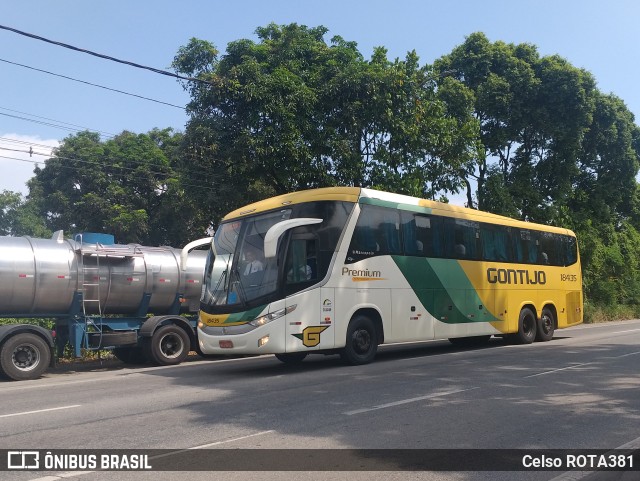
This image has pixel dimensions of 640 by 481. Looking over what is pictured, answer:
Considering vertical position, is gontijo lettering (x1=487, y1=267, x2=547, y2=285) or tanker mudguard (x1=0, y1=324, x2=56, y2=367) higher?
gontijo lettering (x1=487, y1=267, x2=547, y2=285)

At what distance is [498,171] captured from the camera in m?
29.8

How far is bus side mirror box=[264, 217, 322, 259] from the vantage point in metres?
10.9

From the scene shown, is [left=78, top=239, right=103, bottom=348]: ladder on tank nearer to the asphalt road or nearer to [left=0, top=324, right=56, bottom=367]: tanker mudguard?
[left=0, top=324, right=56, bottom=367]: tanker mudguard

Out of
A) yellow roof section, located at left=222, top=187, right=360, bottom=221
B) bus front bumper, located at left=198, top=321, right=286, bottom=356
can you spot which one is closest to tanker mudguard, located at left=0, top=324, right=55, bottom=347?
bus front bumper, located at left=198, top=321, right=286, bottom=356

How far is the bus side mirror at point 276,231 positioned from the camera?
1094 cm

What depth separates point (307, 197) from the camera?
503 inches

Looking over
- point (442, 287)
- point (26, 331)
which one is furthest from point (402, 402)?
point (26, 331)

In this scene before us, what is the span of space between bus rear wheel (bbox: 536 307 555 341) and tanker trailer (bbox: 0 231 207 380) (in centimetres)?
1051

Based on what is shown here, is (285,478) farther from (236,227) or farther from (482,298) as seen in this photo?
(482,298)

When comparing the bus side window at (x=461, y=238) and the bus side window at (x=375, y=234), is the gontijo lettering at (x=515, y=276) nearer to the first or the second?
the bus side window at (x=461, y=238)

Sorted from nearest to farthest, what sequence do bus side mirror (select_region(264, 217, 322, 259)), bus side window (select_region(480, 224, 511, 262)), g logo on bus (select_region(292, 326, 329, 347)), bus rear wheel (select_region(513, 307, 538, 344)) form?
bus side mirror (select_region(264, 217, 322, 259))
g logo on bus (select_region(292, 326, 329, 347))
bus side window (select_region(480, 224, 511, 262))
bus rear wheel (select_region(513, 307, 538, 344))

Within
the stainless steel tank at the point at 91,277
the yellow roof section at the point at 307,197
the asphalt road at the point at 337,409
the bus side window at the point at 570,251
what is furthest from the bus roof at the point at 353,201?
the bus side window at the point at 570,251

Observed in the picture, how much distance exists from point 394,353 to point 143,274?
6.79 metres

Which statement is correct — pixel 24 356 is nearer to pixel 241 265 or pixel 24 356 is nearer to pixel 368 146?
pixel 241 265
